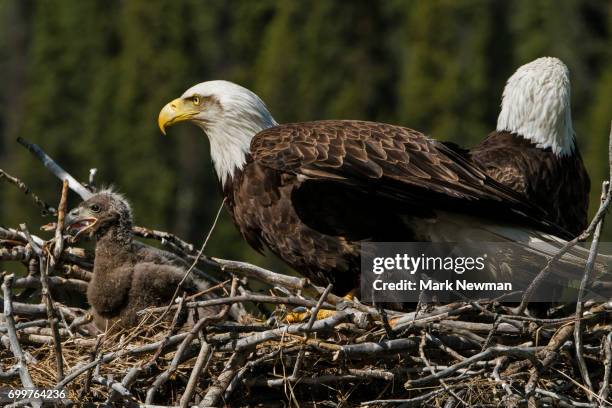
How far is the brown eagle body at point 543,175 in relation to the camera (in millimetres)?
7231

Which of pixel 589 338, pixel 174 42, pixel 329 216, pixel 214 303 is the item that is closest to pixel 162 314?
pixel 214 303

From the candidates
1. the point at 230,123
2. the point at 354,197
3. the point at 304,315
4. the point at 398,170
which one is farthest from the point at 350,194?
the point at 230,123

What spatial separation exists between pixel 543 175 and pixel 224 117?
1.80 m

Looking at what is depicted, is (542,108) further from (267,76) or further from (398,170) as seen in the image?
(267,76)

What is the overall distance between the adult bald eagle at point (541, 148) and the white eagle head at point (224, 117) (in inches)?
49.5

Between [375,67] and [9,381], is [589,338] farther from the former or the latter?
[375,67]

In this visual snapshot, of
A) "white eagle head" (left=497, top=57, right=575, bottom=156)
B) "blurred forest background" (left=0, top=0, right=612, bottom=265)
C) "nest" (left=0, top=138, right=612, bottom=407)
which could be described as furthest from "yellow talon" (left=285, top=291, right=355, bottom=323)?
"blurred forest background" (left=0, top=0, right=612, bottom=265)

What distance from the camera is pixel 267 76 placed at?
25.8 metres

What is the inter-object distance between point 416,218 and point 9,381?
211 cm

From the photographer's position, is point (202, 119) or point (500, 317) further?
point (202, 119)

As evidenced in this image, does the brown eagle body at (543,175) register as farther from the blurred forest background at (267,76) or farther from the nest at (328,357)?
the blurred forest background at (267,76)

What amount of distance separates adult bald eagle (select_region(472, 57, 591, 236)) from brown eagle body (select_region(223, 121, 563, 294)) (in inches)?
27.8

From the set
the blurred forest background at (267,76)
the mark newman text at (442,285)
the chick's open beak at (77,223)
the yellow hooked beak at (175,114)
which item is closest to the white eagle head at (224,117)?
the yellow hooked beak at (175,114)

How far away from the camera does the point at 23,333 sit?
6.52 metres
